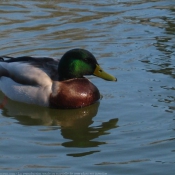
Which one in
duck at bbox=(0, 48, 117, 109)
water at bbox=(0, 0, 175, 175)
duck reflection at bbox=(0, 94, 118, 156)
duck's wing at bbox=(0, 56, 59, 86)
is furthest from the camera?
duck's wing at bbox=(0, 56, 59, 86)

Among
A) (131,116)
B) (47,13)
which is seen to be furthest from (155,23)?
(131,116)

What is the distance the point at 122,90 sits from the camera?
1052 centimetres

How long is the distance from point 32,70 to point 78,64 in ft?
2.21

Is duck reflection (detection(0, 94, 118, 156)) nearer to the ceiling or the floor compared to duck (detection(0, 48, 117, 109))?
nearer to the floor

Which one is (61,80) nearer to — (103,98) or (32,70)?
(32,70)

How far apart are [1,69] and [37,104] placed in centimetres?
102

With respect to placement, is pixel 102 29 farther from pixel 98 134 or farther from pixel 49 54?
pixel 98 134

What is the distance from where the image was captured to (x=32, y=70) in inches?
412

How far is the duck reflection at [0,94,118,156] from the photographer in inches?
355

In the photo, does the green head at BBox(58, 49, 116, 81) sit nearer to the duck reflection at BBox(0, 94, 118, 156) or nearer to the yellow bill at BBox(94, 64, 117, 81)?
the yellow bill at BBox(94, 64, 117, 81)

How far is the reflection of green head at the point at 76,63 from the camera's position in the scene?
10.3 meters

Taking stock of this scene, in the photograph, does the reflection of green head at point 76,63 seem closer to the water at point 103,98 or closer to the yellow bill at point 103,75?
the yellow bill at point 103,75

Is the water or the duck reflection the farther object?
the duck reflection

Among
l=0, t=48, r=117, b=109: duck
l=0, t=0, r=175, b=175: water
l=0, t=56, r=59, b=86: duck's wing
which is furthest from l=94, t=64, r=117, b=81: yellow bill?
l=0, t=56, r=59, b=86: duck's wing
